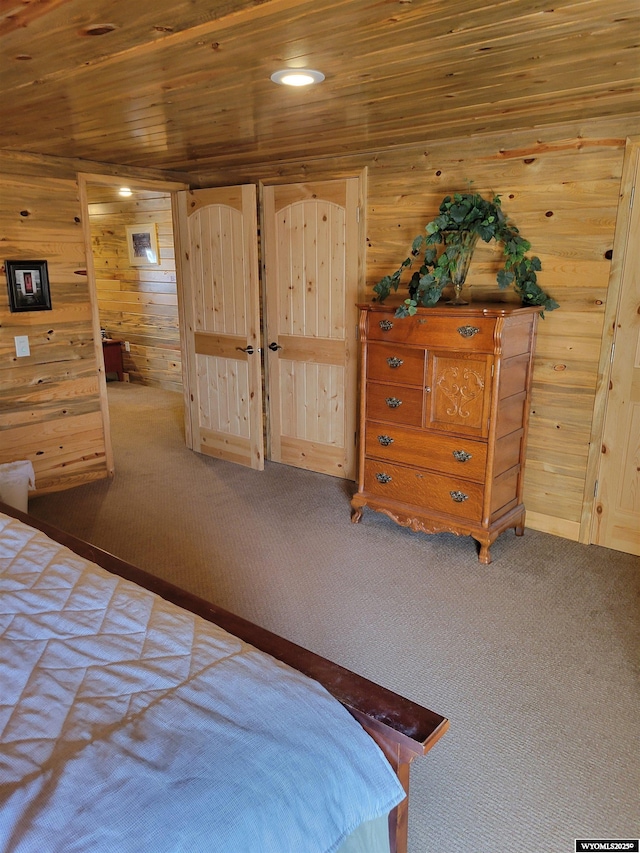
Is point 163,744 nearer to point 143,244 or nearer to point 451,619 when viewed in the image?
point 451,619

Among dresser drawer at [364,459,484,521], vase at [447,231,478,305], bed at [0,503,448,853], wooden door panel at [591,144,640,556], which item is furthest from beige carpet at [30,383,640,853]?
vase at [447,231,478,305]

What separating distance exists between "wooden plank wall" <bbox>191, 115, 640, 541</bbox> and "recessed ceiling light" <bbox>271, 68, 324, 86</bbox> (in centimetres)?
147

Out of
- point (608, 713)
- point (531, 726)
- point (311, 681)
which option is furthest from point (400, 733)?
point (608, 713)

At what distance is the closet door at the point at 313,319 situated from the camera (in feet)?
14.0

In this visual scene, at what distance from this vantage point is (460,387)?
127 inches

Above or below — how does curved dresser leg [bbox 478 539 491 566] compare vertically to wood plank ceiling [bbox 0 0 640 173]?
below

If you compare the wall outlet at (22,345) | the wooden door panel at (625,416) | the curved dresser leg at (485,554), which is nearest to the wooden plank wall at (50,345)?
the wall outlet at (22,345)

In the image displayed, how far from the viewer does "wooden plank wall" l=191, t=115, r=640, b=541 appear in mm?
3186

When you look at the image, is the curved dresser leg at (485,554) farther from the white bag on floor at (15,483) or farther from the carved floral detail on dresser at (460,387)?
the white bag on floor at (15,483)

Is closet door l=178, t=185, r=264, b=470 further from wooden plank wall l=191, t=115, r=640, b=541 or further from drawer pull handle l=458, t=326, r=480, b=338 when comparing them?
drawer pull handle l=458, t=326, r=480, b=338

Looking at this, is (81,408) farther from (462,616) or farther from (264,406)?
(462,616)

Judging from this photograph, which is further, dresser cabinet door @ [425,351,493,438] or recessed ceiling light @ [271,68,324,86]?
dresser cabinet door @ [425,351,493,438]

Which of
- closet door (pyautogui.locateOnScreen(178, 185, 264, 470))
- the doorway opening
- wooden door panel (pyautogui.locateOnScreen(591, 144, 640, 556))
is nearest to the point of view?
wooden door panel (pyautogui.locateOnScreen(591, 144, 640, 556))

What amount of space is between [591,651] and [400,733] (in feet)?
5.48
